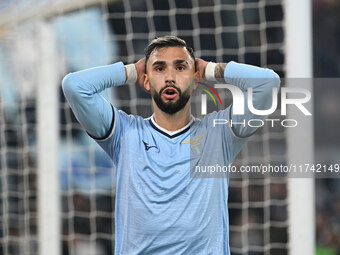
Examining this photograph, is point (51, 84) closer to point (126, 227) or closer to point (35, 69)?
point (35, 69)

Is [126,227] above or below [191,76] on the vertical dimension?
below

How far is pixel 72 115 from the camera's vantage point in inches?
142

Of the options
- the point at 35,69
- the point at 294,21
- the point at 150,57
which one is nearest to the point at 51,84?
the point at 35,69

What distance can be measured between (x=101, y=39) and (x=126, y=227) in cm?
181

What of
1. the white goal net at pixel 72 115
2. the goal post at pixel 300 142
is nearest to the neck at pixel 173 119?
A: the goal post at pixel 300 142

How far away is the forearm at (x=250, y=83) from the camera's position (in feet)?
5.77

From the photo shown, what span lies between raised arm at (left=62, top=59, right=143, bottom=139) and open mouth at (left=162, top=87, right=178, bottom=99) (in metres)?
0.12

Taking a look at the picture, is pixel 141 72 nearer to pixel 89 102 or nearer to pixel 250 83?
pixel 89 102

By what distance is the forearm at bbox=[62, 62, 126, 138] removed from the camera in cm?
176

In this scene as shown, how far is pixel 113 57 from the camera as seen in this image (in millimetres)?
3639

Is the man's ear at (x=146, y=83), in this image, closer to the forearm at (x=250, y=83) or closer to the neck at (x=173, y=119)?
the neck at (x=173, y=119)

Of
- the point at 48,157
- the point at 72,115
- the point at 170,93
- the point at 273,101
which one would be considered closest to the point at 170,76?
the point at 170,93

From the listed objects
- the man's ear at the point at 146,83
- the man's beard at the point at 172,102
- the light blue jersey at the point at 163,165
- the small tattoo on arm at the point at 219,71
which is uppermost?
the small tattoo on arm at the point at 219,71

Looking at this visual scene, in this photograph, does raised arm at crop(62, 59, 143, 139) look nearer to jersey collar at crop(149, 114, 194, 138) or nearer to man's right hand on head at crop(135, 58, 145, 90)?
man's right hand on head at crop(135, 58, 145, 90)
